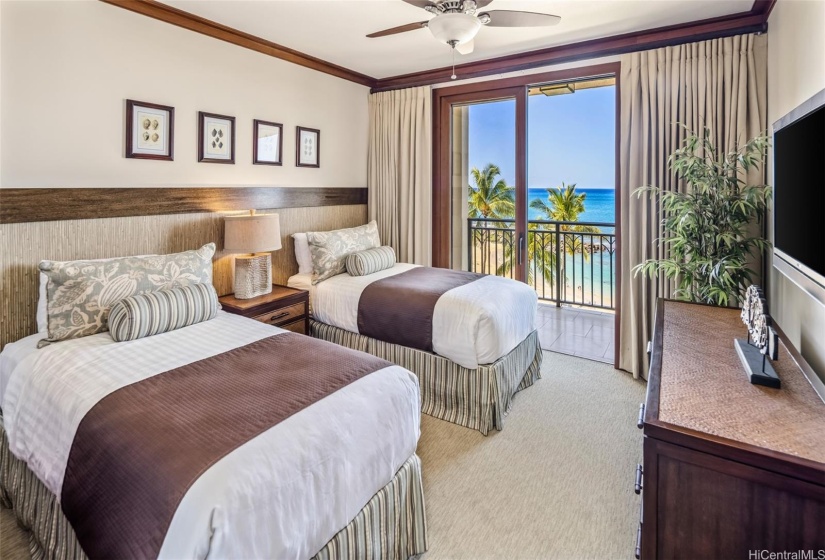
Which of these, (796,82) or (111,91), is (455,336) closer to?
(796,82)

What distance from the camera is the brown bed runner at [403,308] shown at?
301 cm

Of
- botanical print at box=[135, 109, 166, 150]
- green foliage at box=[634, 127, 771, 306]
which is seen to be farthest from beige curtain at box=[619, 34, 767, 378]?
botanical print at box=[135, 109, 166, 150]

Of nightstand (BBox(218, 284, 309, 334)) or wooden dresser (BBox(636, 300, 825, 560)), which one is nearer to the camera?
wooden dresser (BBox(636, 300, 825, 560))

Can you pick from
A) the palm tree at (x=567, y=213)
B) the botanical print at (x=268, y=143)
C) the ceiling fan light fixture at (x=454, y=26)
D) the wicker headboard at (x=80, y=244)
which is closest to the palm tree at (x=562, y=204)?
the palm tree at (x=567, y=213)

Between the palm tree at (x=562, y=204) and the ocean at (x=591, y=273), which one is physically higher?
the palm tree at (x=562, y=204)

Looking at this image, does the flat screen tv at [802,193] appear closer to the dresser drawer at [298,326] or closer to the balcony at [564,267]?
the balcony at [564,267]

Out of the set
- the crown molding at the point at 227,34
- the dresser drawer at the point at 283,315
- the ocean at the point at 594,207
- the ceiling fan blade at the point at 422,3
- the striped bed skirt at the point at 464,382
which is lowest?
the striped bed skirt at the point at 464,382

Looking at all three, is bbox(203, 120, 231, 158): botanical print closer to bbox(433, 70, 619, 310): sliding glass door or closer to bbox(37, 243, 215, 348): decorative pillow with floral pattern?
bbox(37, 243, 215, 348): decorative pillow with floral pattern

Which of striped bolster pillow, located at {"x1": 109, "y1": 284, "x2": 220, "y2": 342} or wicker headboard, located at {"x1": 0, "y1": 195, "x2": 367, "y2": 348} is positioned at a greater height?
wicker headboard, located at {"x1": 0, "y1": 195, "x2": 367, "y2": 348}

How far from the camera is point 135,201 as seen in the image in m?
2.94

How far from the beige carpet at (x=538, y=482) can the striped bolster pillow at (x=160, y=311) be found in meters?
0.97

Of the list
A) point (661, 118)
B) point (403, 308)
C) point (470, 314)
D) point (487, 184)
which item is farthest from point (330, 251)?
point (661, 118)

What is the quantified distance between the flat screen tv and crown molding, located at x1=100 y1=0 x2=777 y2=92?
142cm

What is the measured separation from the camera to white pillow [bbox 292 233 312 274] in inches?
158
